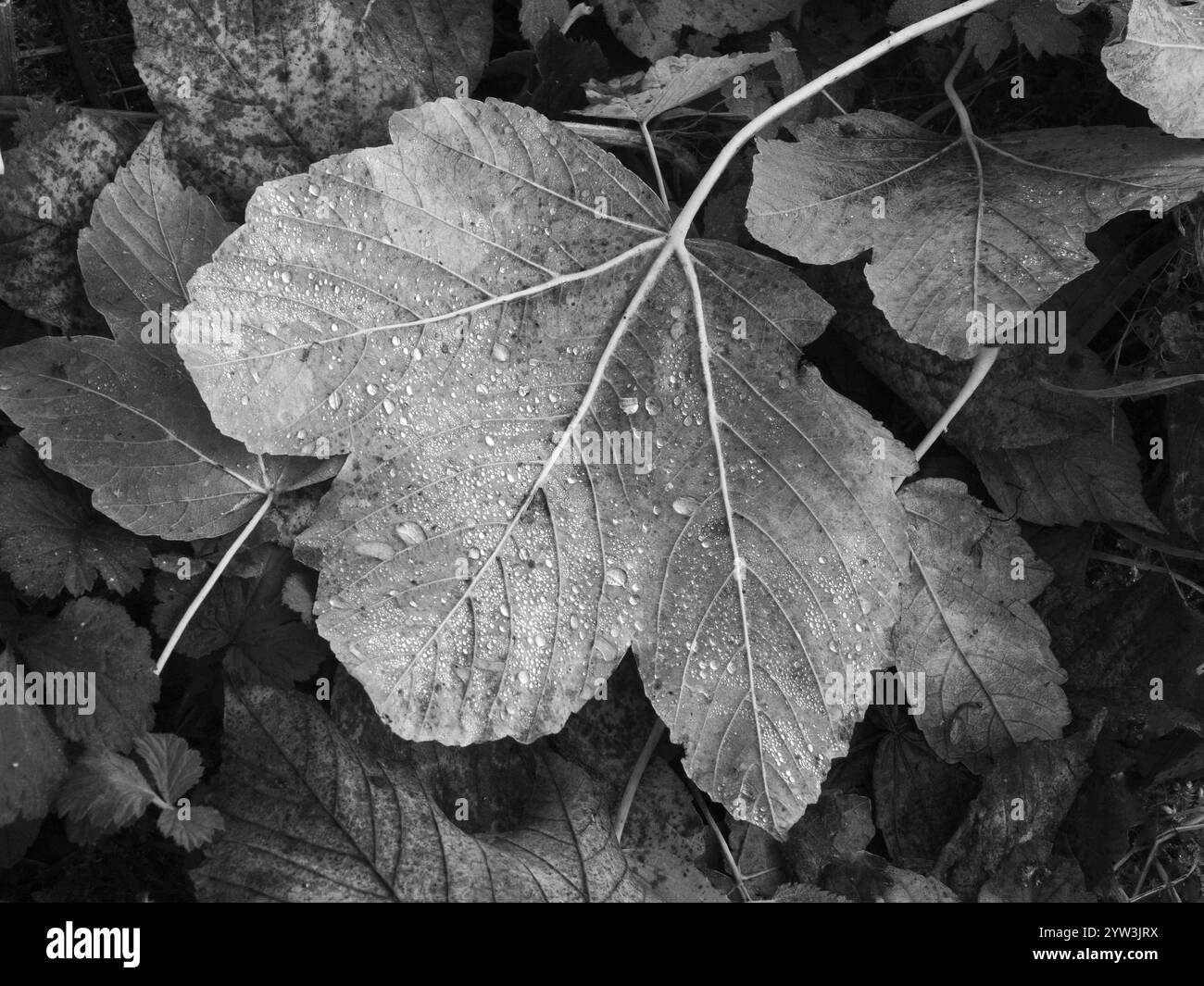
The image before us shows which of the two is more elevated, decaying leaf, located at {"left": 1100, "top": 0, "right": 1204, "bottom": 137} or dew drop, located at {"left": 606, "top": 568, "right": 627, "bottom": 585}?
decaying leaf, located at {"left": 1100, "top": 0, "right": 1204, "bottom": 137}

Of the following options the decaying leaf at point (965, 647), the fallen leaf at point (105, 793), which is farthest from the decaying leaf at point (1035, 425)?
the fallen leaf at point (105, 793)

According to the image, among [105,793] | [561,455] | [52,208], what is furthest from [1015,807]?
[52,208]

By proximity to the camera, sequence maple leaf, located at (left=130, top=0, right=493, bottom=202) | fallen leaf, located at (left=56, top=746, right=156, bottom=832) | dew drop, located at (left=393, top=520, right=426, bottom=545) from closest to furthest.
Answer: fallen leaf, located at (left=56, top=746, right=156, bottom=832) → dew drop, located at (left=393, top=520, right=426, bottom=545) → maple leaf, located at (left=130, top=0, right=493, bottom=202)

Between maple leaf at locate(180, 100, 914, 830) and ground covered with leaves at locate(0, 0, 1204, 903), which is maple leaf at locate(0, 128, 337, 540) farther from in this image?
maple leaf at locate(180, 100, 914, 830)

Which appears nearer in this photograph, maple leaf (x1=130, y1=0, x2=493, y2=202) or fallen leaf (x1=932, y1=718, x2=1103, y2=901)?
maple leaf (x1=130, y1=0, x2=493, y2=202)

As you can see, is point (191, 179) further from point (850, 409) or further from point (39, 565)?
point (850, 409)

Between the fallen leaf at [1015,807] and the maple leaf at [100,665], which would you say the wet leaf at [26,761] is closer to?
the maple leaf at [100,665]

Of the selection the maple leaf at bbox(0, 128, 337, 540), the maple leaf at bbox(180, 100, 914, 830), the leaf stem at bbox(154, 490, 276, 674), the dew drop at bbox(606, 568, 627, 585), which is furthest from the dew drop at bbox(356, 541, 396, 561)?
the dew drop at bbox(606, 568, 627, 585)
